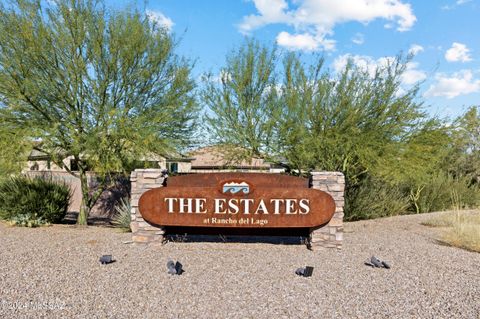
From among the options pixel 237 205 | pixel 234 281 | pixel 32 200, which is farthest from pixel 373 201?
pixel 32 200

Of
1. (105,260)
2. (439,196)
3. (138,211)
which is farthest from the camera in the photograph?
(439,196)

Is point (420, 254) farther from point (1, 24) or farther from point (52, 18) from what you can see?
point (1, 24)

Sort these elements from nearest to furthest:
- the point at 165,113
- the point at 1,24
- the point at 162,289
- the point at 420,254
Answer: the point at 162,289, the point at 420,254, the point at 1,24, the point at 165,113

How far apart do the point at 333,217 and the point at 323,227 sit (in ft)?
1.01

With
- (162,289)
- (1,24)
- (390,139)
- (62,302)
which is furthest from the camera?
(390,139)

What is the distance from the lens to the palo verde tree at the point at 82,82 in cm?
1053

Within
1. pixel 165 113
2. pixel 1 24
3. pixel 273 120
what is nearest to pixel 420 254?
pixel 273 120

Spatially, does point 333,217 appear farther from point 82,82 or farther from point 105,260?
point 82,82

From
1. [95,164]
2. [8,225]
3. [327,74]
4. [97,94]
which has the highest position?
[327,74]

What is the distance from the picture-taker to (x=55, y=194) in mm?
12469

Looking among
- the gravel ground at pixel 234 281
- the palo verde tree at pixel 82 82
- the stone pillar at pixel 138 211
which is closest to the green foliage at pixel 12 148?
the palo verde tree at pixel 82 82

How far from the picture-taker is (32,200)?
11.8m

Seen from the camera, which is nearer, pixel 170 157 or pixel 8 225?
pixel 8 225

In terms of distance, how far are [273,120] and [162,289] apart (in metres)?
8.08
